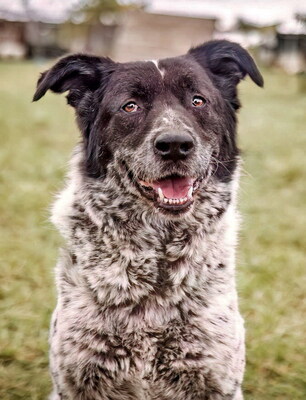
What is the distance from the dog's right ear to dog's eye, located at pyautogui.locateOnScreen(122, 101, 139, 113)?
0.27 metres

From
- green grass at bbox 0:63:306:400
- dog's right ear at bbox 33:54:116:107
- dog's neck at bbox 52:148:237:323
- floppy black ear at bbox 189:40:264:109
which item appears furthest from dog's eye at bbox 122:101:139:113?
green grass at bbox 0:63:306:400

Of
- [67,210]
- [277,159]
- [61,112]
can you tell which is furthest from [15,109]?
[67,210]

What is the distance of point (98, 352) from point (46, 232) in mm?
2835

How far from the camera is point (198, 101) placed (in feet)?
9.48

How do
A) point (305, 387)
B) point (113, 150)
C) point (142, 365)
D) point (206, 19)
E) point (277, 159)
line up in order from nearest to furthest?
1. point (142, 365)
2. point (113, 150)
3. point (305, 387)
4. point (277, 159)
5. point (206, 19)

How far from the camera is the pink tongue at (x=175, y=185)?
274cm

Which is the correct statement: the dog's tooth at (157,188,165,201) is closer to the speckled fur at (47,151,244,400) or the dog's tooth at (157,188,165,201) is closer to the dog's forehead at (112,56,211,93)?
the speckled fur at (47,151,244,400)

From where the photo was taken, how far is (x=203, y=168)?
8.94 feet

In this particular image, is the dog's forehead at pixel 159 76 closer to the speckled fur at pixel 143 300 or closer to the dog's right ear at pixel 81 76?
the dog's right ear at pixel 81 76

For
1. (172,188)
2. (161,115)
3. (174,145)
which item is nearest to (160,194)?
(172,188)

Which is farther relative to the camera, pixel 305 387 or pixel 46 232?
pixel 46 232

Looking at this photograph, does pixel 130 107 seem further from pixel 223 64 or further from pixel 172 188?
pixel 223 64

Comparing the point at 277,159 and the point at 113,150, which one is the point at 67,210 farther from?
the point at 277,159

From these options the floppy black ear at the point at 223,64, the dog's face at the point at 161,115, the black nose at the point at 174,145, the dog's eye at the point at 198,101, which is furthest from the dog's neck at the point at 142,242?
the floppy black ear at the point at 223,64
